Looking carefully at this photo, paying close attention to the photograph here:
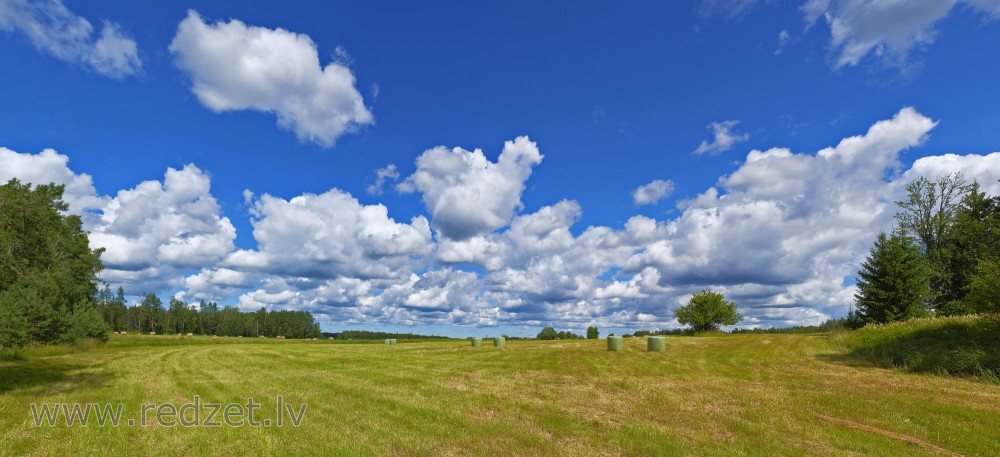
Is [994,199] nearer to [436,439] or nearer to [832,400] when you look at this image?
[832,400]

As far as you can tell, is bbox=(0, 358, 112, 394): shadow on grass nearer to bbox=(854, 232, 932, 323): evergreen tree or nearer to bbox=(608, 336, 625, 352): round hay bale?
bbox=(608, 336, 625, 352): round hay bale

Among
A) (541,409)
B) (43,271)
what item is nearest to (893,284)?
(541,409)

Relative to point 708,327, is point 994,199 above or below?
above

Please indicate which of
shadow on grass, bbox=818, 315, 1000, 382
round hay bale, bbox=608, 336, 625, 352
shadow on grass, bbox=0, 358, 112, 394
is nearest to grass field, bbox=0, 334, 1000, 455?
shadow on grass, bbox=0, 358, 112, 394

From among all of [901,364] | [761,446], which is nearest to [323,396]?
[761,446]

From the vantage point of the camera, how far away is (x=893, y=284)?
150 feet

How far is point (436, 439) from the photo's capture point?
11438mm

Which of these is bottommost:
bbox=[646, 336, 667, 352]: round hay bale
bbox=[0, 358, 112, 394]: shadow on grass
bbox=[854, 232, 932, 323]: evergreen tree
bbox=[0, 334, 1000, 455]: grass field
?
bbox=[0, 358, 112, 394]: shadow on grass

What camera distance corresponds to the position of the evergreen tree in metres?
45.1

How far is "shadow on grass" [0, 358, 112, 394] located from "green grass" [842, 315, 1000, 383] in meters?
39.3

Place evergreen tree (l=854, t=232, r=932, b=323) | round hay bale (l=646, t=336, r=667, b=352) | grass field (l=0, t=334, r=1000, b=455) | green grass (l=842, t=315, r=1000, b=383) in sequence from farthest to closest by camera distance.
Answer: evergreen tree (l=854, t=232, r=932, b=323) → round hay bale (l=646, t=336, r=667, b=352) → green grass (l=842, t=315, r=1000, b=383) → grass field (l=0, t=334, r=1000, b=455)

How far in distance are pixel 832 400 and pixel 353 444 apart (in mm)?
15543

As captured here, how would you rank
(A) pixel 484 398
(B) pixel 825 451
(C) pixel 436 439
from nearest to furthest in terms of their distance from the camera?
(B) pixel 825 451 < (C) pixel 436 439 < (A) pixel 484 398

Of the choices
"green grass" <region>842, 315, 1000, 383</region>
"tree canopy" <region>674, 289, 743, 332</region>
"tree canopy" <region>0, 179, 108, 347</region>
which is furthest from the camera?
"tree canopy" <region>674, 289, 743, 332</region>
